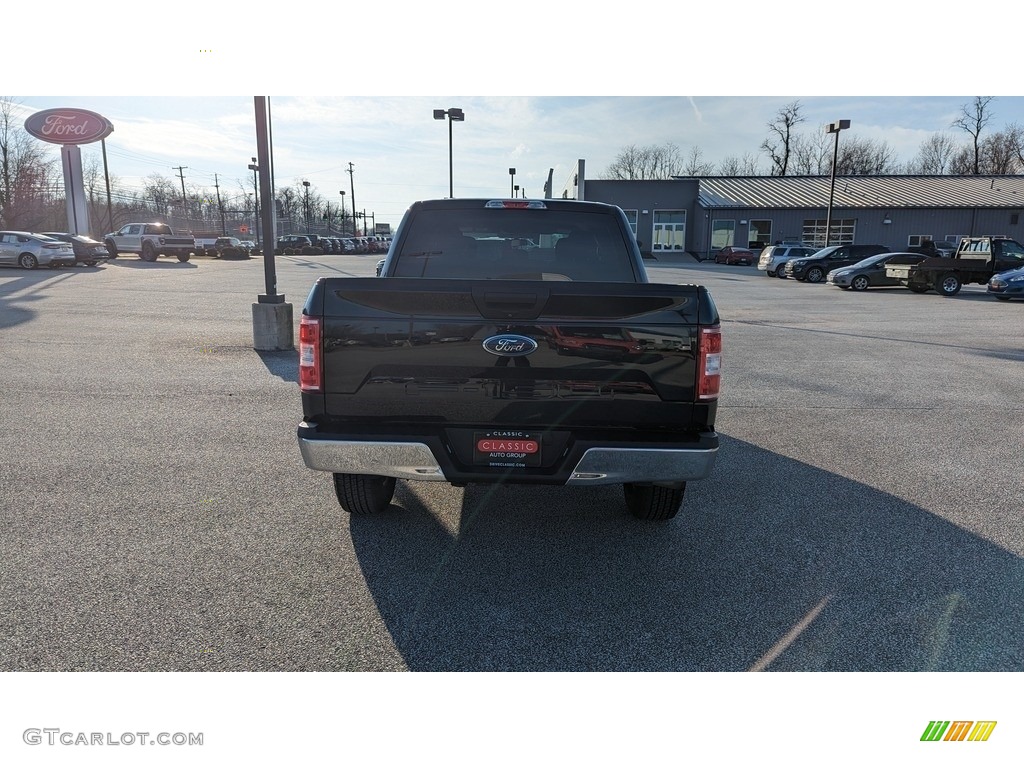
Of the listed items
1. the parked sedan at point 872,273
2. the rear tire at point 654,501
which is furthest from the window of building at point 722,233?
the rear tire at point 654,501

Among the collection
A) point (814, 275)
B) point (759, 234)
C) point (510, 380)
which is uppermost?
point (759, 234)

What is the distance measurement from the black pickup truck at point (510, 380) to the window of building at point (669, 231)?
5423 cm

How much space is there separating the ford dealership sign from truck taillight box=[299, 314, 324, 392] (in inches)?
2010

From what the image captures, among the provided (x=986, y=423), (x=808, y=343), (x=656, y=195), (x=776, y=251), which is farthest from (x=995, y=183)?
(x=986, y=423)

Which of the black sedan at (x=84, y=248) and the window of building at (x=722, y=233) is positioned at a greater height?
the window of building at (x=722, y=233)

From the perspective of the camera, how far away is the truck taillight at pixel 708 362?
342cm

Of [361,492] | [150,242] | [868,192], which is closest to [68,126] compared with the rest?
[150,242]

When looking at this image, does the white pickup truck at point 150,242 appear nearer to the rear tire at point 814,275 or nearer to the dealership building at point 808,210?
the dealership building at point 808,210

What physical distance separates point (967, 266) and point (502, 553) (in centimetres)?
2460

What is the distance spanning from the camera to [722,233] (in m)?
54.3

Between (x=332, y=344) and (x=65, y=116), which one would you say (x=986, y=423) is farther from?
(x=65, y=116)

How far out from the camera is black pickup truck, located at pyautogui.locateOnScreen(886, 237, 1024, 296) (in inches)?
900

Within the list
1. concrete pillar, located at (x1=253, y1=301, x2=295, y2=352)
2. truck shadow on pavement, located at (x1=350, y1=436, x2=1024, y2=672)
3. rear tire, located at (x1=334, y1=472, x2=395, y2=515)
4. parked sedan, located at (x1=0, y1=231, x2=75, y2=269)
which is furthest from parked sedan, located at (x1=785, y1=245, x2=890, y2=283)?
parked sedan, located at (x1=0, y1=231, x2=75, y2=269)

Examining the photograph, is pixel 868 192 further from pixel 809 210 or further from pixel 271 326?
pixel 271 326
